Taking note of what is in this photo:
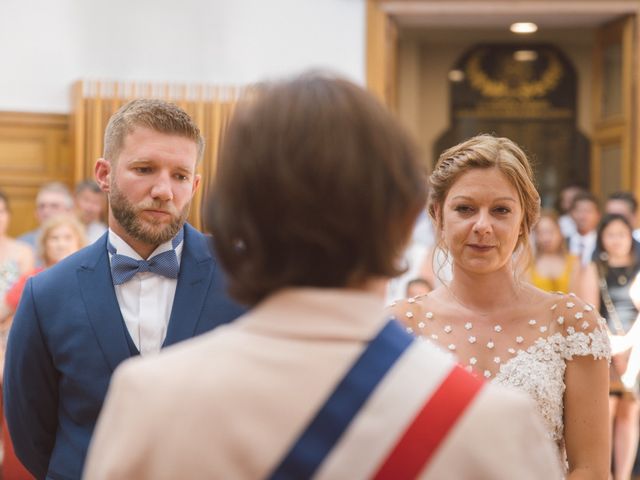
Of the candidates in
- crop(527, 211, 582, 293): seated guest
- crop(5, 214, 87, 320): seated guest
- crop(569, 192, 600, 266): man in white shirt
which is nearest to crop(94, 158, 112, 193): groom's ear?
crop(5, 214, 87, 320): seated guest

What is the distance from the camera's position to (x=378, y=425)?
1301 mm

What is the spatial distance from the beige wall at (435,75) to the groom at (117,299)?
37.4 feet

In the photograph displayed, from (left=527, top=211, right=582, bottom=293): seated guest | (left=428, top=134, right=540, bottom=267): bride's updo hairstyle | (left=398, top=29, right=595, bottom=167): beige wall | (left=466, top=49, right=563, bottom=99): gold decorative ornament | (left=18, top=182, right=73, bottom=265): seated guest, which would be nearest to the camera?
(left=428, top=134, right=540, bottom=267): bride's updo hairstyle

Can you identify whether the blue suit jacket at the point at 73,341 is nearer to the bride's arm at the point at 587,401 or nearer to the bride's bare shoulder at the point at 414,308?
the bride's bare shoulder at the point at 414,308

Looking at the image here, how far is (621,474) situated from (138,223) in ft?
16.2

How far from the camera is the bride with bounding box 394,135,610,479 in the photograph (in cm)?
290

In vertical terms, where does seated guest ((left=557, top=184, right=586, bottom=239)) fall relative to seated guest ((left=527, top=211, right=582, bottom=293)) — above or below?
above

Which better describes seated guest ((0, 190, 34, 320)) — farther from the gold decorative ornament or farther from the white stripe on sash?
the gold decorative ornament

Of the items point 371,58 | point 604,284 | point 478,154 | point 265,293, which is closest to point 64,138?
point 371,58

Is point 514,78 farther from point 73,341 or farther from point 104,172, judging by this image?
point 73,341

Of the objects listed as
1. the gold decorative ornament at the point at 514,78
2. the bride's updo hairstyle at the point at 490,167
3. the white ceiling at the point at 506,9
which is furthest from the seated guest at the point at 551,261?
the gold decorative ornament at the point at 514,78

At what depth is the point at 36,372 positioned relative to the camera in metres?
2.56

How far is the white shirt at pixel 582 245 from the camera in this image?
846 centimetres

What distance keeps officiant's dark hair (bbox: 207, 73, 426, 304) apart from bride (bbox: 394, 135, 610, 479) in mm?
1621
